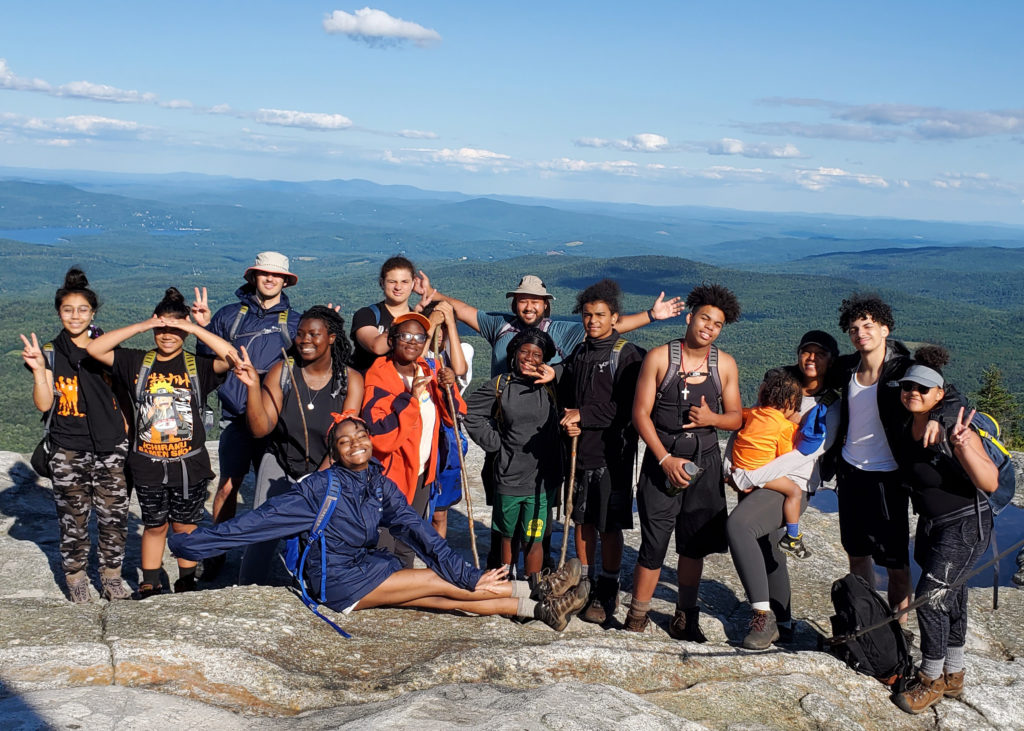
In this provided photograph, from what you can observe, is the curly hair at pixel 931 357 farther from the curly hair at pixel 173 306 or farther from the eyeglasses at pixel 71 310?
the eyeglasses at pixel 71 310

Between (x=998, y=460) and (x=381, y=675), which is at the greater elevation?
(x=998, y=460)

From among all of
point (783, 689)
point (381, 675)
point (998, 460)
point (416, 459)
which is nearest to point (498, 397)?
point (416, 459)

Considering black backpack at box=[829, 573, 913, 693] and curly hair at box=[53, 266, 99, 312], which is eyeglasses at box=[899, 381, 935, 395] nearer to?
black backpack at box=[829, 573, 913, 693]

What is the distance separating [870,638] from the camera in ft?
18.0

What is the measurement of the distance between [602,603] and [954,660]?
249 cm

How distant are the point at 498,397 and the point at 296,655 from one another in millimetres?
2402

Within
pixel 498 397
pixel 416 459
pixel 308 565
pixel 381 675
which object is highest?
pixel 498 397

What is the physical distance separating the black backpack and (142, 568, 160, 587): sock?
519 cm

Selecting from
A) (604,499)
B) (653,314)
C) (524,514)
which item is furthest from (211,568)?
(653,314)

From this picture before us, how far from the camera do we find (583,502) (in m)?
6.36

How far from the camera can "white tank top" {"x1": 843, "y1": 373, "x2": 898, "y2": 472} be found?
5688mm

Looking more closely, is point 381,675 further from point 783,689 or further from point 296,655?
point 783,689

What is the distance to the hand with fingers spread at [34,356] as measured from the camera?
18.9ft

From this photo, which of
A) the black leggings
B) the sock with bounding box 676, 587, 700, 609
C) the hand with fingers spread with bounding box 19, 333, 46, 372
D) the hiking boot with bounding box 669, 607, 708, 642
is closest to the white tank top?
the black leggings
